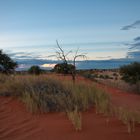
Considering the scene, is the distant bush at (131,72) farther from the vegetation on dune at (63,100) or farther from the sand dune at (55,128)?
the sand dune at (55,128)

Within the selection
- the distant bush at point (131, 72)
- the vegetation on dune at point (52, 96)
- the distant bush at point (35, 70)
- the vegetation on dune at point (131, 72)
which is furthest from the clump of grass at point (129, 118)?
the distant bush at point (35, 70)

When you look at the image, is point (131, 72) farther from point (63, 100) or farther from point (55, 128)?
point (55, 128)

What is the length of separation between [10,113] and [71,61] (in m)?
13.3

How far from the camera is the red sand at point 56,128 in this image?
7.55 meters

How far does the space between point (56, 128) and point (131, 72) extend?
64.4ft

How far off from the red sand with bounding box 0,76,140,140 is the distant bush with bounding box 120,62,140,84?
16.1 metres

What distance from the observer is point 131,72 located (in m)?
27.2

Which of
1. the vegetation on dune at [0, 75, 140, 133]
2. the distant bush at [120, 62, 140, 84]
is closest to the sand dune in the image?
the vegetation on dune at [0, 75, 140, 133]

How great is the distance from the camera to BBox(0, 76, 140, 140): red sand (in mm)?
7555

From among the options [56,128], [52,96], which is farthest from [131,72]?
[56,128]

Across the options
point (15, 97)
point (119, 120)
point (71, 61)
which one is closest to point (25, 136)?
point (119, 120)

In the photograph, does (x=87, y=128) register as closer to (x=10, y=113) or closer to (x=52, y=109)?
(x=52, y=109)

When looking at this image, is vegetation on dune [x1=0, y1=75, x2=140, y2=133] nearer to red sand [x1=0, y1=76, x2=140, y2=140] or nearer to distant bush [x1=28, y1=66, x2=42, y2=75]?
red sand [x1=0, y1=76, x2=140, y2=140]

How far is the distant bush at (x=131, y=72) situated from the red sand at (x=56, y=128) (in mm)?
16079
